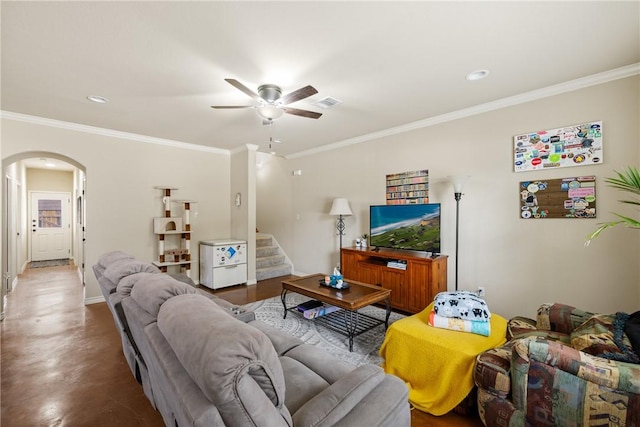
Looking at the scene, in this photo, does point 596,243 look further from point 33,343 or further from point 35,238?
point 35,238

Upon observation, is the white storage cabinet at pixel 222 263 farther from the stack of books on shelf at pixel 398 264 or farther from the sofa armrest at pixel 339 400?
the sofa armrest at pixel 339 400

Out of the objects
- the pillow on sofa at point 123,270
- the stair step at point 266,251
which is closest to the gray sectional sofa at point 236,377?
the pillow on sofa at point 123,270

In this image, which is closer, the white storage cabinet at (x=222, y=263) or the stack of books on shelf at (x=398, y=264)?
the stack of books on shelf at (x=398, y=264)

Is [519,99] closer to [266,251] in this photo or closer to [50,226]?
[266,251]

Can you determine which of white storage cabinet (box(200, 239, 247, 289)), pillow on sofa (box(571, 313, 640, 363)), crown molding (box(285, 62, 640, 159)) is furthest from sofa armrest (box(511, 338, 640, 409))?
white storage cabinet (box(200, 239, 247, 289))

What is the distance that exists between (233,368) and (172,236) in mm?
4982

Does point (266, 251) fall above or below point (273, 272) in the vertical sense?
above

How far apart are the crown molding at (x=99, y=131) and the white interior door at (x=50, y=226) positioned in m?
5.43

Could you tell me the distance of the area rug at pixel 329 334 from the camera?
105 inches

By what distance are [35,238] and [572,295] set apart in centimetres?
1142

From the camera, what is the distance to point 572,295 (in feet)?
9.39

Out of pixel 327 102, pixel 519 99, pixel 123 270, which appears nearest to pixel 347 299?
pixel 123 270

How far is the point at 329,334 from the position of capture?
312 centimetres

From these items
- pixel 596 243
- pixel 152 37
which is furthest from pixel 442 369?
pixel 152 37
